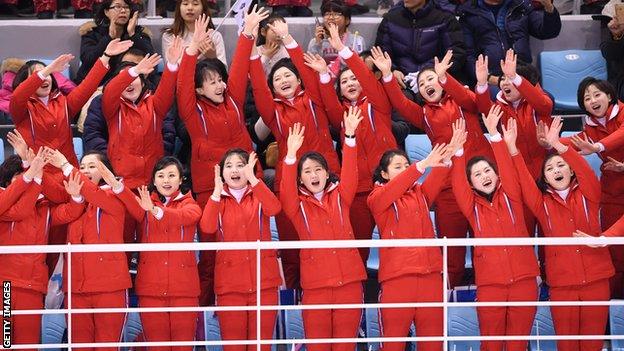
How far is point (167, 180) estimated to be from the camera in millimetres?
9180

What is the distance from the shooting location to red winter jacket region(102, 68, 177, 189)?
9742 millimetres

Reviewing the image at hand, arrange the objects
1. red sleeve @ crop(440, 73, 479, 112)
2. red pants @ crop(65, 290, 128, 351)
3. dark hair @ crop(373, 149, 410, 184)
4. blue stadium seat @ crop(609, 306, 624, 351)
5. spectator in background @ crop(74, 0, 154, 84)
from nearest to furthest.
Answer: red pants @ crop(65, 290, 128, 351)
dark hair @ crop(373, 149, 410, 184)
blue stadium seat @ crop(609, 306, 624, 351)
red sleeve @ crop(440, 73, 479, 112)
spectator in background @ crop(74, 0, 154, 84)

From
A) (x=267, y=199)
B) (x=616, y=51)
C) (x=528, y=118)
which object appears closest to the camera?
(x=267, y=199)

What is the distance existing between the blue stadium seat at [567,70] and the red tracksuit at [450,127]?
5.54 ft

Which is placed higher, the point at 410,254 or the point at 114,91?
the point at 114,91

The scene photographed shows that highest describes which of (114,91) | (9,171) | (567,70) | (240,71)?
(567,70)

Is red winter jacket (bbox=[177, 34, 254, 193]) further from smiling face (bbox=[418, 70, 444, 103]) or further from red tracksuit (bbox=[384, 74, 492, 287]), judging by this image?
smiling face (bbox=[418, 70, 444, 103])

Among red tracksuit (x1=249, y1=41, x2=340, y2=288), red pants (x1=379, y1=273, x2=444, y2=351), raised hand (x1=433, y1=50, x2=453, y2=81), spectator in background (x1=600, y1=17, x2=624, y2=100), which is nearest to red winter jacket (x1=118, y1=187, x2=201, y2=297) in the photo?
red tracksuit (x1=249, y1=41, x2=340, y2=288)

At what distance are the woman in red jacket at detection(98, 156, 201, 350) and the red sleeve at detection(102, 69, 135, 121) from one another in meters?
0.71

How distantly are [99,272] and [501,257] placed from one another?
7.75 feet

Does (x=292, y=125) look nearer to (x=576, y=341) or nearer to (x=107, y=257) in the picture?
(x=107, y=257)

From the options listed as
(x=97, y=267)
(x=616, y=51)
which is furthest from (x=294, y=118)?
(x=616, y=51)

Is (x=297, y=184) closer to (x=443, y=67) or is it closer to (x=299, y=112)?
(x=299, y=112)

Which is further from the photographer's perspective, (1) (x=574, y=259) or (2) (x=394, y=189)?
(1) (x=574, y=259)
